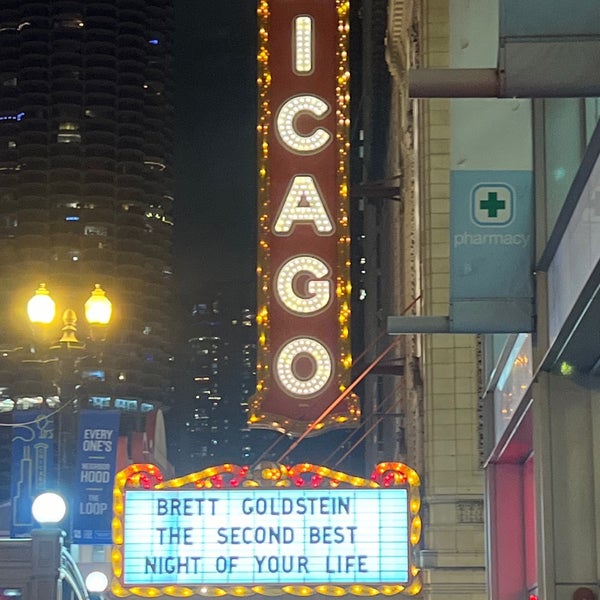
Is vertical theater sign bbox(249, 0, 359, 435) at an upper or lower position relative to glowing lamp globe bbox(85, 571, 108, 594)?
upper

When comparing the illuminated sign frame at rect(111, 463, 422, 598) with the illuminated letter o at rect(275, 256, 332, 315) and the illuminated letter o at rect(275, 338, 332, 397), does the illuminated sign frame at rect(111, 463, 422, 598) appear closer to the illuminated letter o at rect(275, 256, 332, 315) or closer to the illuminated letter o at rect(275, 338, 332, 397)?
the illuminated letter o at rect(275, 338, 332, 397)

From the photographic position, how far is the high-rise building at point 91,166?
170 meters

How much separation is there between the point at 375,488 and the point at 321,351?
279 inches

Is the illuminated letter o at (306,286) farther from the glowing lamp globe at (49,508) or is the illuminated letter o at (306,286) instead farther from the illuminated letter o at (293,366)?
the glowing lamp globe at (49,508)

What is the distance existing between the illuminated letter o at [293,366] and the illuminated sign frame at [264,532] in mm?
6436

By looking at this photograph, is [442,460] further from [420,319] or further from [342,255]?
[420,319]

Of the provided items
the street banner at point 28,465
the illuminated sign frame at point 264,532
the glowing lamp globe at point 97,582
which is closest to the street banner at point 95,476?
the street banner at point 28,465

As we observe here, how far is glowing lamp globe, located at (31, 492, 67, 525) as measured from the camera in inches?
741

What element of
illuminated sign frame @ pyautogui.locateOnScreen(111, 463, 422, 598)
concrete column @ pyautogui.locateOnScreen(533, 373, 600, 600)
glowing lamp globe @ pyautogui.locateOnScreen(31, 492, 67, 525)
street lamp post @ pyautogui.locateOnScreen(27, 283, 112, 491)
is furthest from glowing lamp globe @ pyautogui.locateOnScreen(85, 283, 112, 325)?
concrete column @ pyautogui.locateOnScreen(533, 373, 600, 600)

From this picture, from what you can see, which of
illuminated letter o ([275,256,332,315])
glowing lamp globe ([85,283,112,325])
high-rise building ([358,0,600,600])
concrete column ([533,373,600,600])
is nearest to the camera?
high-rise building ([358,0,600,600])

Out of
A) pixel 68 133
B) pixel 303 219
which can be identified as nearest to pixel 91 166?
pixel 68 133

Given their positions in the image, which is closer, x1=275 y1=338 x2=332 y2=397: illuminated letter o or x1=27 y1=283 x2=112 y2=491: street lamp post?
x1=27 y1=283 x2=112 y2=491: street lamp post

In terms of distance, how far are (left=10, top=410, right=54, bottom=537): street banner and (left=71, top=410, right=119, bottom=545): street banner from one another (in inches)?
37.7

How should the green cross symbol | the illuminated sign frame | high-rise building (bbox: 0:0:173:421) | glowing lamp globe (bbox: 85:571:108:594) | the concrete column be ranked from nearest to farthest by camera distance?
the concrete column
the green cross symbol
the illuminated sign frame
glowing lamp globe (bbox: 85:571:108:594)
high-rise building (bbox: 0:0:173:421)
